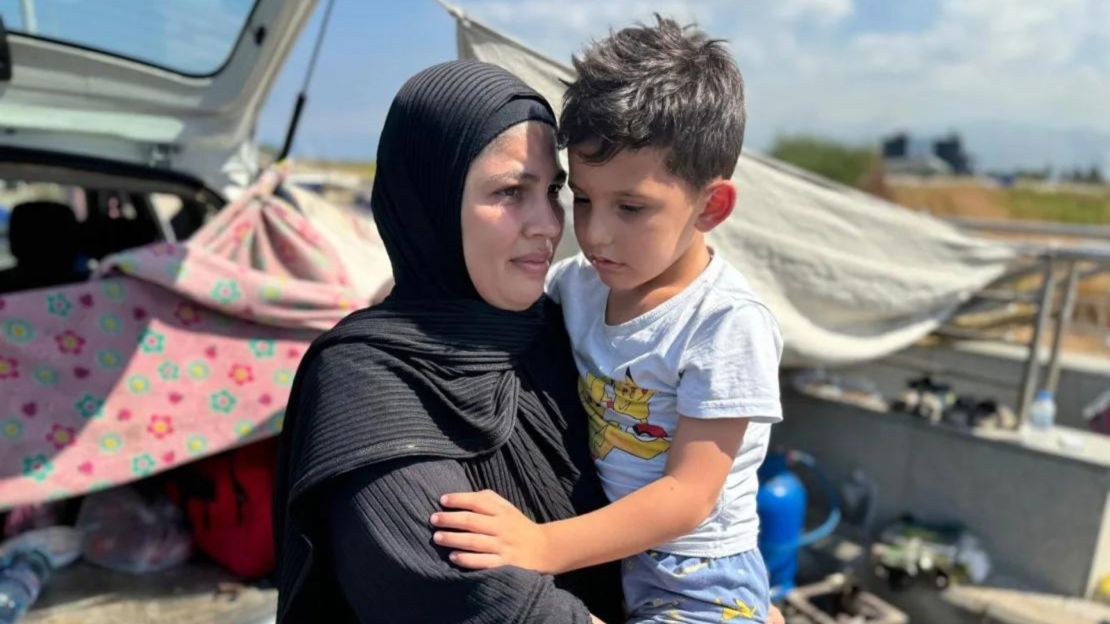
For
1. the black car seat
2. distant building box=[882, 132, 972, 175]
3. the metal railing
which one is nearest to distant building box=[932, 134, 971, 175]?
distant building box=[882, 132, 972, 175]

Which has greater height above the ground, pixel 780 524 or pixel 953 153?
pixel 953 153

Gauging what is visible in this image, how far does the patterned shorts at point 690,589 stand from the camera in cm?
128

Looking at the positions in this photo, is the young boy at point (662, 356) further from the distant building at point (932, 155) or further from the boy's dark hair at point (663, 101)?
the distant building at point (932, 155)

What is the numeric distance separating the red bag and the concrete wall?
2.78 m

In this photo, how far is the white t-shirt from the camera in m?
1.20

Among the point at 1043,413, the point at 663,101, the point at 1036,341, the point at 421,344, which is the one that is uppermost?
the point at 663,101

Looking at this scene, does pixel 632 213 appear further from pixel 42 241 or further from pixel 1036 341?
pixel 1036 341

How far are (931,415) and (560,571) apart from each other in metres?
3.25

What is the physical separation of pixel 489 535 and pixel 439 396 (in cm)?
21

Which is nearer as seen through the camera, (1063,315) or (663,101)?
(663,101)

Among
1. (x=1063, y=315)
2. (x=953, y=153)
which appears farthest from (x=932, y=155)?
(x=1063, y=315)

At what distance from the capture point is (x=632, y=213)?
1214mm

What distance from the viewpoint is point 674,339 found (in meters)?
1.26

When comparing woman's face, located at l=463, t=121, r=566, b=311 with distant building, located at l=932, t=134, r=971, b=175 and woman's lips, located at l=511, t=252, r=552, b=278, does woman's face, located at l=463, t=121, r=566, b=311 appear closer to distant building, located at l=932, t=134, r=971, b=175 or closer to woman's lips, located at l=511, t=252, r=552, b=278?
woman's lips, located at l=511, t=252, r=552, b=278
